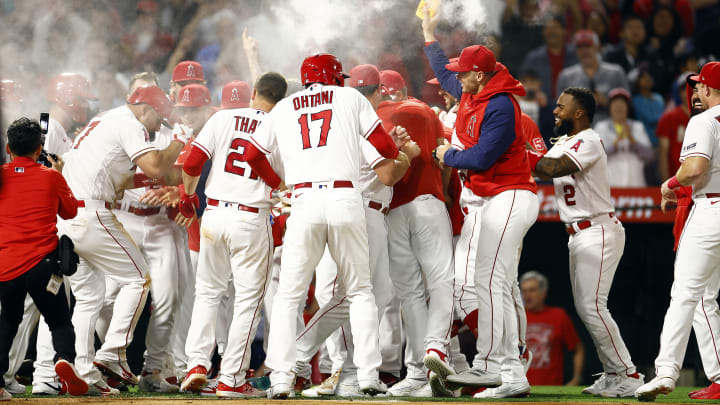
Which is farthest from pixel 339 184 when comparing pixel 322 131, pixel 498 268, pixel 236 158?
pixel 498 268

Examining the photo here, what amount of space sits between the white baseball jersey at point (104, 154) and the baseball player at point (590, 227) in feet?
8.59

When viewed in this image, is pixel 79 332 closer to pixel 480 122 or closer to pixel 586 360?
pixel 480 122

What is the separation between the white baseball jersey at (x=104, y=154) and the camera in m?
5.30

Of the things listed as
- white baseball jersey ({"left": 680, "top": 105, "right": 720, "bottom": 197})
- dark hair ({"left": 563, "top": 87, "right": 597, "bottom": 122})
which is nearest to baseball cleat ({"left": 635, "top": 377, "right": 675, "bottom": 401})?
white baseball jersey ({"left": 680, "top": 105, "right": 720, "bottom": 197})

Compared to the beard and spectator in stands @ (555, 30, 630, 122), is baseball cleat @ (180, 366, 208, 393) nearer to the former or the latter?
the beard

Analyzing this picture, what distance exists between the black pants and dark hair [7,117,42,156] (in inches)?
25.3

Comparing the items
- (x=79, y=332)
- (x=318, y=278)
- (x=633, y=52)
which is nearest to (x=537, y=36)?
(x=633, y=52)

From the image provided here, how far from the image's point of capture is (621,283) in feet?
27.2

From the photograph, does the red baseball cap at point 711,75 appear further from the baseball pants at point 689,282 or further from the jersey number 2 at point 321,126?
the jersey number 2 at point 321,126

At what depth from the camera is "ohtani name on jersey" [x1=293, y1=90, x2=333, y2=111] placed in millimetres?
4750

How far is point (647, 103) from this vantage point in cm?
936

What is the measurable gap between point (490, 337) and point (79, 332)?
100 inches

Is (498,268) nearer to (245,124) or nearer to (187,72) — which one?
(245,124)

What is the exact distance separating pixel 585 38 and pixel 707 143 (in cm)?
Answer: 518
